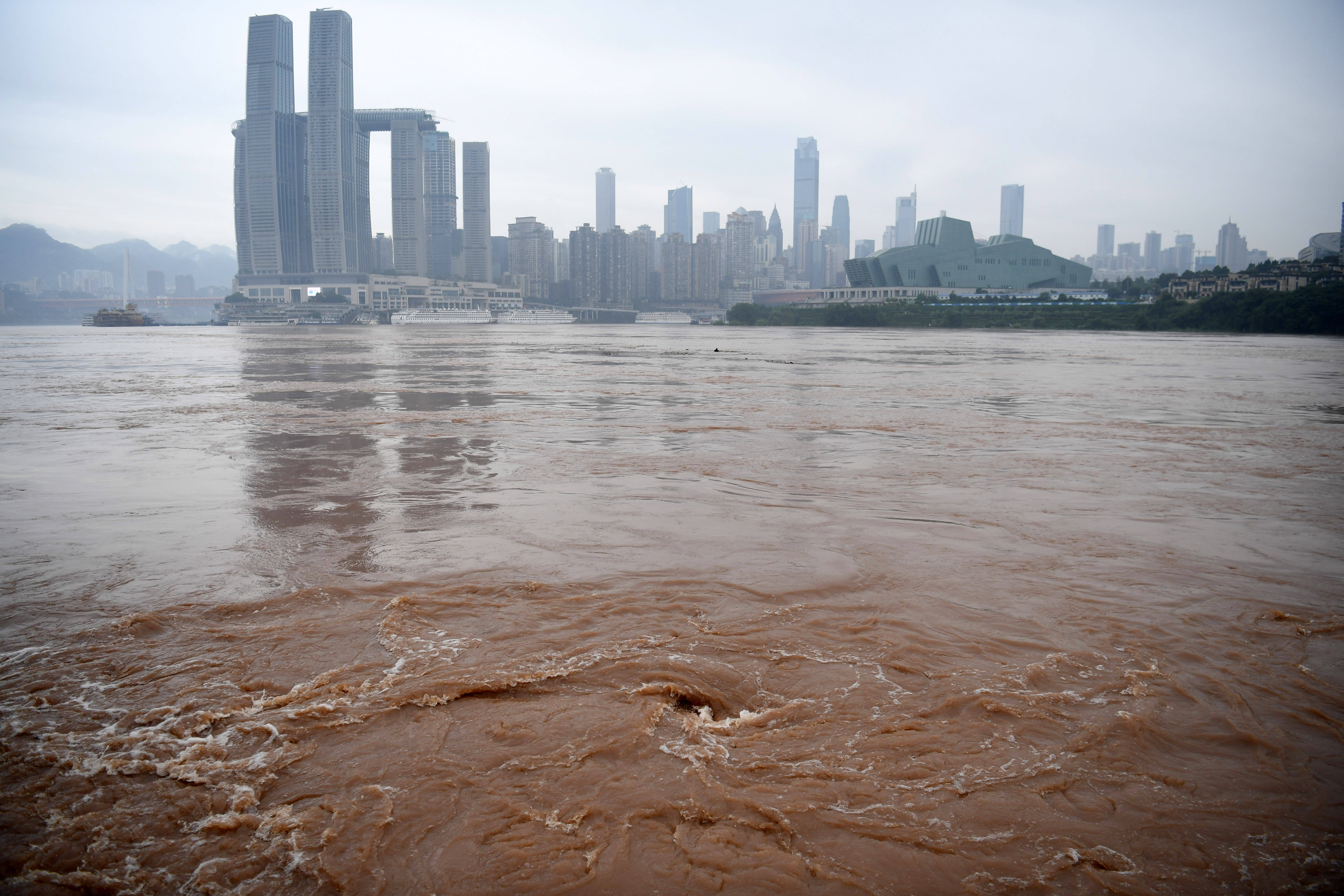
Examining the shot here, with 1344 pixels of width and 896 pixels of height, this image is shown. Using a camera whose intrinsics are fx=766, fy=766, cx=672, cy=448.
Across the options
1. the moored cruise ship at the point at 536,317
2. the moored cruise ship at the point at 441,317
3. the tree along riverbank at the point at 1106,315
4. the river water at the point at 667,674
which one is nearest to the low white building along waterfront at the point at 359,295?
the moored cruise ship at the point at 441,317

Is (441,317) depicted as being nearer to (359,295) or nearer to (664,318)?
(359,295)

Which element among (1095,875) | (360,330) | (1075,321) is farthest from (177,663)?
(1075,321)

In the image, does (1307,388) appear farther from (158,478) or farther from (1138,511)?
(158,478)

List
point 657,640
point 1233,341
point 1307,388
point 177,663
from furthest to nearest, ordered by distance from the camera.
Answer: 1. point 1233,341
2. point 1307,388
3. point 657,640
4. point 177,663

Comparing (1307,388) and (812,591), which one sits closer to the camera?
(812,591)

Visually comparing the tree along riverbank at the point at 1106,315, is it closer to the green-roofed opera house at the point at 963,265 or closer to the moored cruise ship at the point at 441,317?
the green-roofed opera house at the point at 963,265

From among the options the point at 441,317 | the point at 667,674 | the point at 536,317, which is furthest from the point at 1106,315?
the point at 667,674

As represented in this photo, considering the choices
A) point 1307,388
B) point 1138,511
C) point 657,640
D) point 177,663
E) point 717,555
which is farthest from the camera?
point 1307,388
